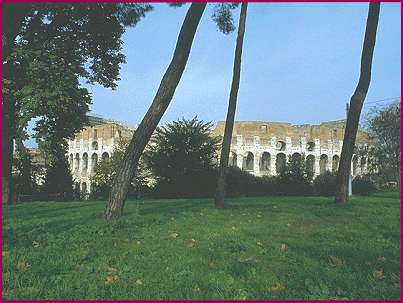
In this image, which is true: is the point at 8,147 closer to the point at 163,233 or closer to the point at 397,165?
the point at 163,233

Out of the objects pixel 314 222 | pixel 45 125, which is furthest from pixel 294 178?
pixel 314 222

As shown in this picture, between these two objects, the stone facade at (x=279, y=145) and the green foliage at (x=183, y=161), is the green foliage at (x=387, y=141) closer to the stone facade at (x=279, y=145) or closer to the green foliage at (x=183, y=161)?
the stone facade at (x=279, y=145)

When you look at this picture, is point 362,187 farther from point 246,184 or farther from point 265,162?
point 265,162

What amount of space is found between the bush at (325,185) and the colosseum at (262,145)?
96.2 feet

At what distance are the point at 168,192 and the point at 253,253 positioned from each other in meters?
25.5

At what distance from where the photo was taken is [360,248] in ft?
21.6

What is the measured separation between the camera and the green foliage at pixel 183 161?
31.2 meters

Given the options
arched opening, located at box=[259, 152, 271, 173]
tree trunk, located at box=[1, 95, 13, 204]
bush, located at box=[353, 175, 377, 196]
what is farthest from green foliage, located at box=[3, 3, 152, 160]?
arched opening, located at box=[259, 152, 271, 173]

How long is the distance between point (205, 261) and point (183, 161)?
25537mm

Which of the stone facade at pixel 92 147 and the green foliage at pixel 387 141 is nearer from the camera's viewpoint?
the green foliage at pixel 387 141

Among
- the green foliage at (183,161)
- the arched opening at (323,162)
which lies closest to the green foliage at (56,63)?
the green foliage at (183,161)

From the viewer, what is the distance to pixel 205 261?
19.2 ft

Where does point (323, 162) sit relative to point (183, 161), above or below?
above

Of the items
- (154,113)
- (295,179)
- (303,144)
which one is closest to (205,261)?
(154,113)
